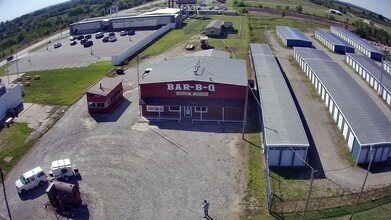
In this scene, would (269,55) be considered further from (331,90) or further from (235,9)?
(235,9)

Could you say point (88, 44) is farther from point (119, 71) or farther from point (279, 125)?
point (279, 125)

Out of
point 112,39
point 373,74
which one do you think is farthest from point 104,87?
point 112,39

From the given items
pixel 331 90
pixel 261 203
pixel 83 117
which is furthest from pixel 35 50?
pixel 261 203

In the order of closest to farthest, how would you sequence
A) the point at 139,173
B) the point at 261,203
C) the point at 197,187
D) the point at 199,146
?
the point at 261,203, the point at 197,187, the point at 139,173, the point at 199,146

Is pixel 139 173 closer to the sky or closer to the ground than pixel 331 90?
closer to the ground

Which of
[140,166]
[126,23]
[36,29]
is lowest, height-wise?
[140,166]

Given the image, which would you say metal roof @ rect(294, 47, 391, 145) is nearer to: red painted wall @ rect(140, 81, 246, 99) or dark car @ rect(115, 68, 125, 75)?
red painted wall @ rect(140, 81, 246, 99)

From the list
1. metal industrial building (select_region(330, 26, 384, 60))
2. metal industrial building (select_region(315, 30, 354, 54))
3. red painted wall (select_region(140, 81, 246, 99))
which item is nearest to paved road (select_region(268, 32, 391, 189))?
red painted wall (select_region(140, 81, 246, 99))
